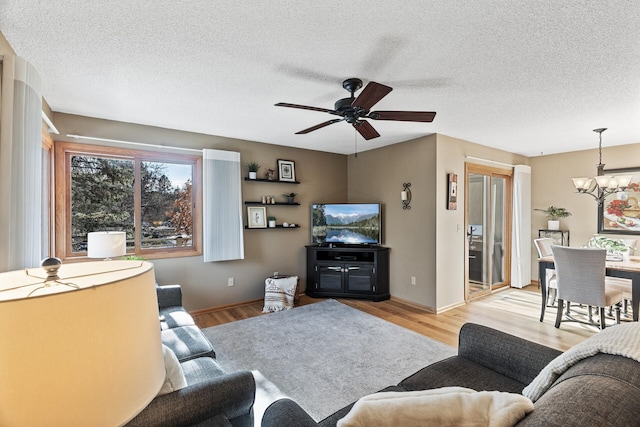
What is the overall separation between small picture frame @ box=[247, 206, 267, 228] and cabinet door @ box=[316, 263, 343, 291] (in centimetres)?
112

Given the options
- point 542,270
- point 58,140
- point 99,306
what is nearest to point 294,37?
point 99,306

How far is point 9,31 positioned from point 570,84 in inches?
155

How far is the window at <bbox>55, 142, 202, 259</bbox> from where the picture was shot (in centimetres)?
331

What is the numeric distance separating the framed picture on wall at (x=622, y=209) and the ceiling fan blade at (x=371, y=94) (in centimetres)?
481

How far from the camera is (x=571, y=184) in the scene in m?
5.14

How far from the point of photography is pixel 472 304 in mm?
4484

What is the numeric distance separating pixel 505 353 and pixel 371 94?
5.78ft

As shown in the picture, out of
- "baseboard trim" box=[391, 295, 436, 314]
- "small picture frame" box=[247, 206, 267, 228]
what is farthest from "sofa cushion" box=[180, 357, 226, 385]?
"baseboard trim" box=[391, 295, 436, 314]

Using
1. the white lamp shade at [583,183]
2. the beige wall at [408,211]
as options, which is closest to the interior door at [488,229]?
the beige wall at [408,211]

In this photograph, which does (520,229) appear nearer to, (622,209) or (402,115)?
(622,209)

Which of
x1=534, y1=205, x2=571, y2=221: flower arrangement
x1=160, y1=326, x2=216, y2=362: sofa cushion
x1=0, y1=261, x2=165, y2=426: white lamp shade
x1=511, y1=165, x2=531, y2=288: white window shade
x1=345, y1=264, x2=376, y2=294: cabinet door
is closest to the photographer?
x1=0, y1=261, x2=165, y2=426: white lamp shade

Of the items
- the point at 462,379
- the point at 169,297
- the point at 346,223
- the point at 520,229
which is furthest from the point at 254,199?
the point at 520,229

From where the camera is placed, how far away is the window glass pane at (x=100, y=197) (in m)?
3.39

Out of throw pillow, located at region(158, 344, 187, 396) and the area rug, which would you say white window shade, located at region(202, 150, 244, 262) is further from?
throw pillow, located at region(158, 344, 187, 396)
